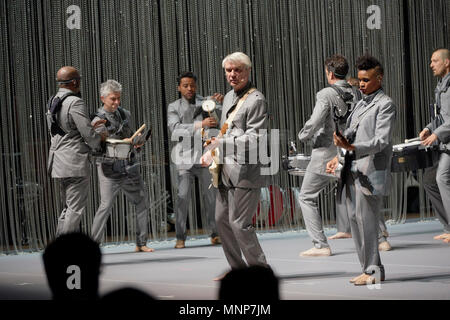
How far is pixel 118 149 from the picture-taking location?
651 centimetres

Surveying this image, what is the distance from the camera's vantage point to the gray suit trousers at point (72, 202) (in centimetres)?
569

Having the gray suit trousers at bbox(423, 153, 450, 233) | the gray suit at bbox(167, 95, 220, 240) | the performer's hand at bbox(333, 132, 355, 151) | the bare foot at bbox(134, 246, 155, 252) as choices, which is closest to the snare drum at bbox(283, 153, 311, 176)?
the gray suit at bbox(167, 95, 220, 240)

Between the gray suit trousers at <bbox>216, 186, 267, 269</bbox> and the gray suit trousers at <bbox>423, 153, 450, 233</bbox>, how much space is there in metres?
2.43

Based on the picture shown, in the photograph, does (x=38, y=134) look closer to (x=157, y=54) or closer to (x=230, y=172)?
(x=157, y=54)

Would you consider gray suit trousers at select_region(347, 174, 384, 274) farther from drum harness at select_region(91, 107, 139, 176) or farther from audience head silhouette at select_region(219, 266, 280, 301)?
drum harness at select_region(91, 107, 139, 176)

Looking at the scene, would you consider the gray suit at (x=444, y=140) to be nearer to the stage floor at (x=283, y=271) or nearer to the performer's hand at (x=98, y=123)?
the stage floor at (x=283, y=271)

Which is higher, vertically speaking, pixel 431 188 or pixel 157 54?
pixel 157 54

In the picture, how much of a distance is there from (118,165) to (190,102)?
1104mm

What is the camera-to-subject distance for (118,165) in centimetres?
681

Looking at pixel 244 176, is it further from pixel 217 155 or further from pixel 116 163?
pixel 116 163

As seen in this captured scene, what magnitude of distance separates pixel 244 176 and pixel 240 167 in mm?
57

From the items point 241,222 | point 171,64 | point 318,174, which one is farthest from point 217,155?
point 171,64
